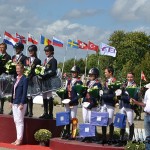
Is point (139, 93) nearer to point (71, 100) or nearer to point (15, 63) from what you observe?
point (71, 100)

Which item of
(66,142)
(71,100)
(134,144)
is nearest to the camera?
(134,144)

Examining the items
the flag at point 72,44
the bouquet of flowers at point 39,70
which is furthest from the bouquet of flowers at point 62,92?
the flag at point 72,44

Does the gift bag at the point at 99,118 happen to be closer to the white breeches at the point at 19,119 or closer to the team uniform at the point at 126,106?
the team uniform at the point at 126,106

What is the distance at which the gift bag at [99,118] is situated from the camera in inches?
386

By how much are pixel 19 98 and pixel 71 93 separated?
1.24 meters

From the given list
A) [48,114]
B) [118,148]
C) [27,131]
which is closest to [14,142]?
[27,131]

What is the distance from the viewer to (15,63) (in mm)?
11555

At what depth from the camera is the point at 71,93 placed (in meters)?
10.6

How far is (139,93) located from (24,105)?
109 inches

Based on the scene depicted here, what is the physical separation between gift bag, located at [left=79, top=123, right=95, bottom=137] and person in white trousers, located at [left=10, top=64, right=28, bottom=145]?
156 cm

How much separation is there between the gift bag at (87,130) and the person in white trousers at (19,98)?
1.56 meters

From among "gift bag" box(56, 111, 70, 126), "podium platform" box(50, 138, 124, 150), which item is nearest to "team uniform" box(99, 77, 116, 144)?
"podium platform" box(50, 138, 124, 150)

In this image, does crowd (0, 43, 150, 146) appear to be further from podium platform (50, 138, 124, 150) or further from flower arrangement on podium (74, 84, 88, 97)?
podium platform (50, 138, 124, 150)

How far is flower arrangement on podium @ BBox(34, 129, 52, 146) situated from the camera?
10.9m
